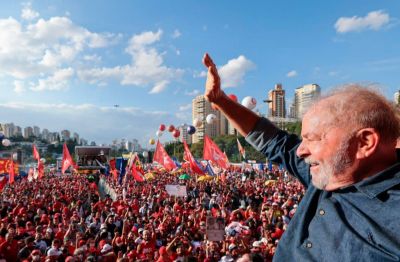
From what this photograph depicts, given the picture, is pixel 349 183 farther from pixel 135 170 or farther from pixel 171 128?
pixel 171 128

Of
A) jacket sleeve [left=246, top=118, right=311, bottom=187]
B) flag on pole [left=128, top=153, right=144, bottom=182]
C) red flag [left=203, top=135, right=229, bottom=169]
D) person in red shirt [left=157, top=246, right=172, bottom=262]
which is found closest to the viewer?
jacket sleeve [left=246, top=118, right=311, bottom=187]

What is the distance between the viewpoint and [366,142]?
1.24 m

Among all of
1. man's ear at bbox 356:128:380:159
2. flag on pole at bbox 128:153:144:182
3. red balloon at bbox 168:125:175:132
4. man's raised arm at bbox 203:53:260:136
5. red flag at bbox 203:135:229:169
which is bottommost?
flag on pole at bbox 128:153:144:182

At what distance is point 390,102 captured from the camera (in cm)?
135

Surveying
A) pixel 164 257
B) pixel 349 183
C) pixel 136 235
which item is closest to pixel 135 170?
pixel 136 235

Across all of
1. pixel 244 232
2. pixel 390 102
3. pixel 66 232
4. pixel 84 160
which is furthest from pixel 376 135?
pixel 84 160

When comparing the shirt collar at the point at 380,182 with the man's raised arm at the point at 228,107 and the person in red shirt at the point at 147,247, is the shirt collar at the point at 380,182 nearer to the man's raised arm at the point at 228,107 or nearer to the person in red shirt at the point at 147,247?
the man's raised arm at the point at 228,107

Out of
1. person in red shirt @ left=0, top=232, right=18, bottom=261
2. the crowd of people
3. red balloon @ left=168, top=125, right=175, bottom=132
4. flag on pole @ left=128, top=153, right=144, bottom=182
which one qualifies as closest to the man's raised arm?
the crowd of people

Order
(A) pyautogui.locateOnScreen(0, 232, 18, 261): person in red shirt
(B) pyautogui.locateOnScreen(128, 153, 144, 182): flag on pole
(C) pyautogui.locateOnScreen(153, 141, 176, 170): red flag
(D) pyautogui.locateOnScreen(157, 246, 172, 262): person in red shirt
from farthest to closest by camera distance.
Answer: (C) pyautogui.locateOnScreen(153, 141, 176, 170): red flag < (B) pyautogui.locateOnScreen(128, 153, 144, 182): flag on pole < (A) pyautogui.locateOnScreen(0, 232, 18, 261): person in red shirt < (D) pyautogui.locateOnScreen(157, 246, 172, 262): person in red shirt

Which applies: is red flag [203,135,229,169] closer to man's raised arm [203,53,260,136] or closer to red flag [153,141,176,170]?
red flag [153,141,176,170]

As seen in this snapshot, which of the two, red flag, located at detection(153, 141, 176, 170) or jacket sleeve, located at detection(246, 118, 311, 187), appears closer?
jacket sleeve, located at detection(246, 118, 311, 187)

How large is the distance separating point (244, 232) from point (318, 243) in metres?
8.24

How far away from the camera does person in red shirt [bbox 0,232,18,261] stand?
24.2 ft

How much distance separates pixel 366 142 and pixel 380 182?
0.47ft
